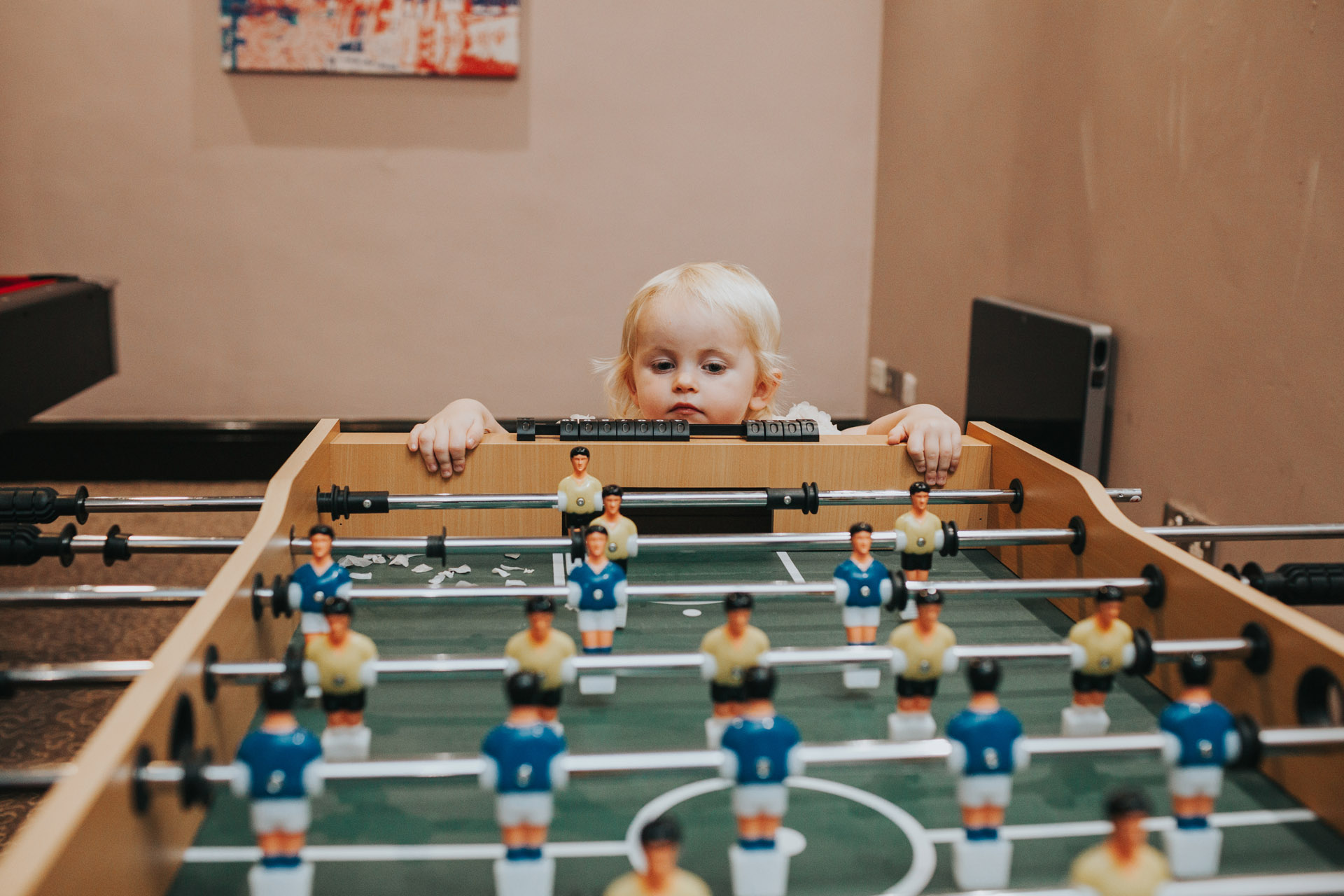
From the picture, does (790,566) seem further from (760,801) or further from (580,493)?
(760,801)

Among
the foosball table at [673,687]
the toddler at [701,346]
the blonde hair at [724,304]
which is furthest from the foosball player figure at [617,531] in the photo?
the blonde hair at [724,304]

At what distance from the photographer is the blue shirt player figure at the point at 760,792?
63 cm

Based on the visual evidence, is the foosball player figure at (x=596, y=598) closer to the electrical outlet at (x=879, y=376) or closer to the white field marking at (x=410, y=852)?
the white field marking at (x=410, y=852)

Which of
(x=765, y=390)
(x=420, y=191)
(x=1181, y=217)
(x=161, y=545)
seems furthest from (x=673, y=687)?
(x=420, y=191)

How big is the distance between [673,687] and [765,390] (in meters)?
1.10

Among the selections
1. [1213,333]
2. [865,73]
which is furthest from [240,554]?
[865,73]

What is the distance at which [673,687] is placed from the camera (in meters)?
0.92

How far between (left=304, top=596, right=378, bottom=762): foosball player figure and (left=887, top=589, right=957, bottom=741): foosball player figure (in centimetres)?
Answer: 40

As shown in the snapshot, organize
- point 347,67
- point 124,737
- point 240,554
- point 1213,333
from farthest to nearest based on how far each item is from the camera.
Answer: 1. point 347,67
2. point 1213,333
3. point 240,554
4. point 124,737

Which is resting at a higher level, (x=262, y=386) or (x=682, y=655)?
(x=682, y=655)

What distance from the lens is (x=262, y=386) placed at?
390cm

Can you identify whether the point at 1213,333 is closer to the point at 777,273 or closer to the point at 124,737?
the point at 124,737

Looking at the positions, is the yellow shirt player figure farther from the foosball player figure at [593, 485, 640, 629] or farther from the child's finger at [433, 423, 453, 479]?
the child's finger at [433, 423, 453, 479]

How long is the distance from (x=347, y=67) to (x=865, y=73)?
1874 mm
